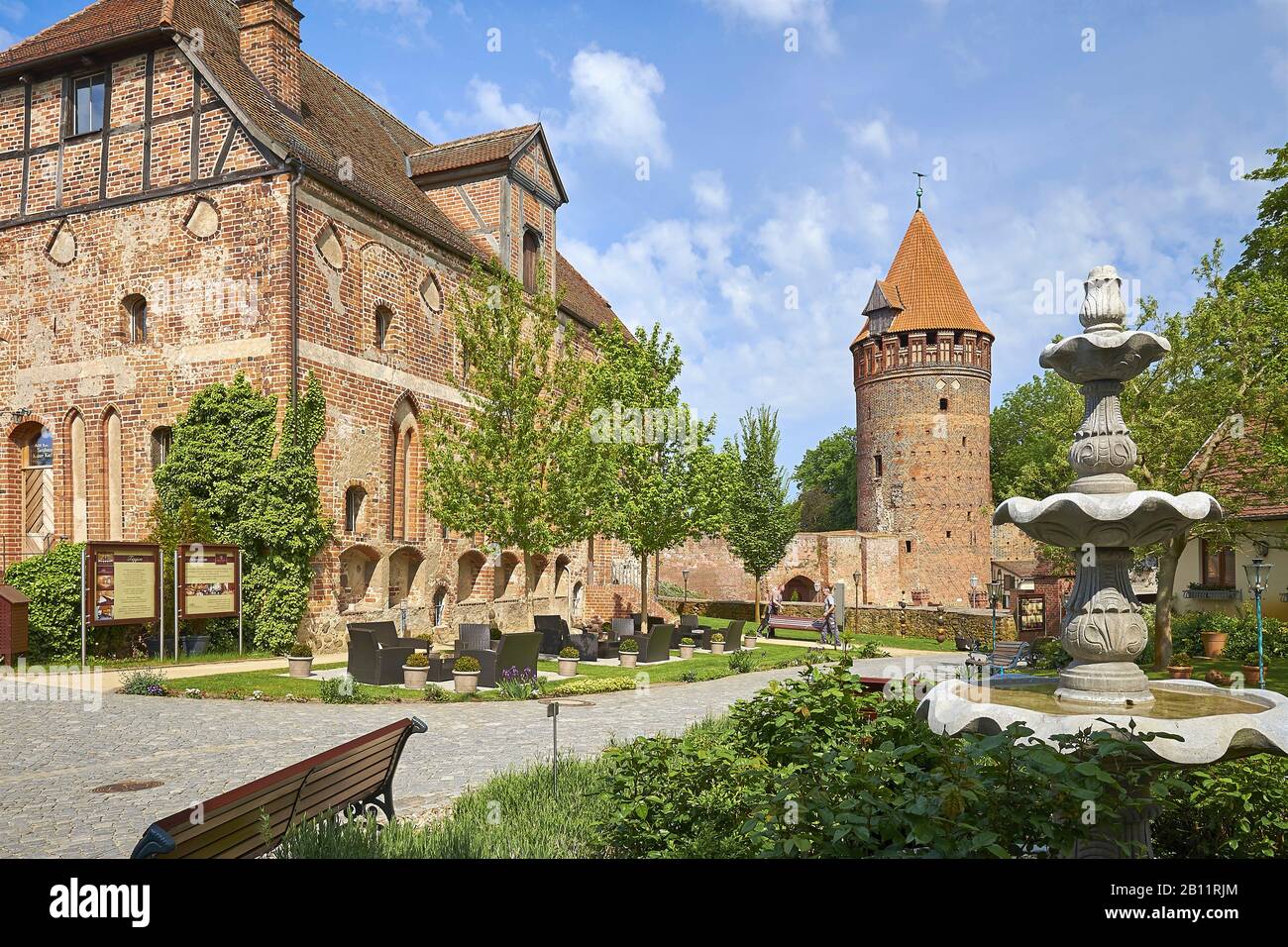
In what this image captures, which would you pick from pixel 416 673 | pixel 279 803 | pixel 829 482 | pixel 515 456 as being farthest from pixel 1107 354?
pixel 829 482

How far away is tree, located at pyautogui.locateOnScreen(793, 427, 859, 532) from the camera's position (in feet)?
232

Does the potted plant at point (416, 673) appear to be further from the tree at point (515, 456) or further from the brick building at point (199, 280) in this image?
the brick building at point (199, 280)

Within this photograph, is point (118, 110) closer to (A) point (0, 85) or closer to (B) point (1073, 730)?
(A) point (0, 85)

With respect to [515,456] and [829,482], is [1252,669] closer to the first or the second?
[515,456]

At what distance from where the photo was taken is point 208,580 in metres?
17.5

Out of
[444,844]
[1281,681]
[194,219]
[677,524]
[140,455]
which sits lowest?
[1281,681]

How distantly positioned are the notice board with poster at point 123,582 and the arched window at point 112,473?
497cm

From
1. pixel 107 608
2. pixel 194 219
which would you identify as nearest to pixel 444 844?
pixel 107 608

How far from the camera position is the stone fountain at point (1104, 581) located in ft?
17.8

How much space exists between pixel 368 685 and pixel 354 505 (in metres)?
7.14

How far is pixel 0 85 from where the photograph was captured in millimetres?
22359

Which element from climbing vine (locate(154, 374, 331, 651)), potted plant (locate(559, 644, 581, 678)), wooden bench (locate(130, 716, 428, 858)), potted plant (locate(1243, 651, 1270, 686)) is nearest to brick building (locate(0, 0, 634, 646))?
climbing vine (locate(154, 374, 331, 651))

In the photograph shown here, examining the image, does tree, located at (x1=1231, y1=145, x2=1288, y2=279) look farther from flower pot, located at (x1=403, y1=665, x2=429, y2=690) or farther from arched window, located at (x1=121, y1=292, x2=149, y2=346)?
arched window, located at (x1=121, y1=292, x2=149, y2=346)

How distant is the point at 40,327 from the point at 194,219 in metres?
5.14
